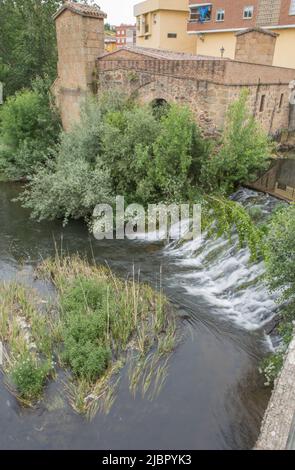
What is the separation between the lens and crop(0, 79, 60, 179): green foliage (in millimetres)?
16297

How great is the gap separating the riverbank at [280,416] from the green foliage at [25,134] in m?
14.0

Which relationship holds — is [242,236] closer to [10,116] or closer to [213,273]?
[213,273]

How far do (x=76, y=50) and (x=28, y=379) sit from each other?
46.5ft

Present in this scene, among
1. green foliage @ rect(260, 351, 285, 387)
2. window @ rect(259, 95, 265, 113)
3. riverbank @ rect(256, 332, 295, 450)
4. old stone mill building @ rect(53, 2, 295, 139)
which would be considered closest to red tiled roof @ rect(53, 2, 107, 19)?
old stone mill building @ rect(53, 2, 295, 139)

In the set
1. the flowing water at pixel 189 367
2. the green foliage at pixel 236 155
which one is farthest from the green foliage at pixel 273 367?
the green foliage at pixel 236 155

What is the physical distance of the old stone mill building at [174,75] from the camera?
12.2 metres

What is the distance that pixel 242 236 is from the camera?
357 inches

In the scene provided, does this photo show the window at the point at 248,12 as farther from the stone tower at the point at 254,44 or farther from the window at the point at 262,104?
the window at the point at 262,104

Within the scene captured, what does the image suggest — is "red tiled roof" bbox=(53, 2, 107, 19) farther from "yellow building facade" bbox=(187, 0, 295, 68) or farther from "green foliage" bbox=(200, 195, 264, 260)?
"yellow building facade" bbox=(187, 0, 295, 68)

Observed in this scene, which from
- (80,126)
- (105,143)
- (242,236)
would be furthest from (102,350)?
(80,126)

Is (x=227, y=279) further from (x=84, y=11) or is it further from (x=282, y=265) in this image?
(x=84, y=11)

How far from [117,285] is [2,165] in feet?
37.8

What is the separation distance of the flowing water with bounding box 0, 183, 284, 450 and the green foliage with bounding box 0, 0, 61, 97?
14.4 meters
